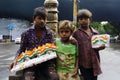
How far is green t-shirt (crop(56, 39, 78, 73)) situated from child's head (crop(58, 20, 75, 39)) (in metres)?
0.14

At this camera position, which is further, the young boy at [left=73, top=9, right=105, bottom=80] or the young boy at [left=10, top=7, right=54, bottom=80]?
the young boy at [left=73, top=9, right=105, bottom=80]

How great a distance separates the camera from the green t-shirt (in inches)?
216

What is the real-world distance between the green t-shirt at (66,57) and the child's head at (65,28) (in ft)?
0.45

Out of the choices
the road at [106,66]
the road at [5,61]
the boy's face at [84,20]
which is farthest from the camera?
the road at [5,61]

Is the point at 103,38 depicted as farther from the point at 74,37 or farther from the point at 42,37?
the point at 42,37

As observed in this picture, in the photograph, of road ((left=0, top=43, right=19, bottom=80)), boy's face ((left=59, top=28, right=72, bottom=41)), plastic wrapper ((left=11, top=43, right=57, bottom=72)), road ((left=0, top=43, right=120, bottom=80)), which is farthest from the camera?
road ((left=0, top=43, right=19, bottom=80))

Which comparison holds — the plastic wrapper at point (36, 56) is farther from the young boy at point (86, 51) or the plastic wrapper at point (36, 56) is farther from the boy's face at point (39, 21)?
the young boy at point (86, 51)

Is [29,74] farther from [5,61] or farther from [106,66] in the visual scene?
[5,61]

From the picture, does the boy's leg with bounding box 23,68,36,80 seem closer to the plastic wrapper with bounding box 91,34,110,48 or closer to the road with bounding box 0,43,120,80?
the plastic wrapper with bounding box 91,34,110,48

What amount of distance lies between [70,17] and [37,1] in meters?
6.13

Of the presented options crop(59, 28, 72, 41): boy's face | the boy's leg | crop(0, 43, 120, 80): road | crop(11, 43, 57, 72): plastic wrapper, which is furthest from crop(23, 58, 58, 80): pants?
crop(0, 43, 120, 80): road

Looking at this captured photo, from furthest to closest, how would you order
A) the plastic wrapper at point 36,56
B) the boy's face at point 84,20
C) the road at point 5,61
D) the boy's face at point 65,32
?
the road at point 5,61, the boy's face at point 84,20, the boy's face at point 65,32, the plastic wrapper at point 36,56

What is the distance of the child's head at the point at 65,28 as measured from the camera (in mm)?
5395

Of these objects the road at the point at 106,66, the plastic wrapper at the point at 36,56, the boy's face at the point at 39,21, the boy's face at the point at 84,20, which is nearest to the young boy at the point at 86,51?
the boy's face at the point at 84,20
